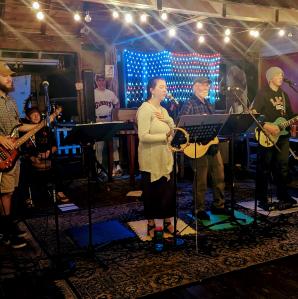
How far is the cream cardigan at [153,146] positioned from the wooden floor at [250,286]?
1278mm

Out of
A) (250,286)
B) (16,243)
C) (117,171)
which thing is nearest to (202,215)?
(250,286)

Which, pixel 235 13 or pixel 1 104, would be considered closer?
pixel 1 104

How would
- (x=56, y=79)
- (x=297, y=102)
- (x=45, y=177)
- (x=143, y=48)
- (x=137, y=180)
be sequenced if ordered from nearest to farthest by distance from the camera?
(x=45, y=177) → (x=137, y=180) → (x=56, y=79) → (x=143, y=48) → (x=297, y=102)

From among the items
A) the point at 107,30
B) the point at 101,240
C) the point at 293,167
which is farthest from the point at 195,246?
the point at 107,30

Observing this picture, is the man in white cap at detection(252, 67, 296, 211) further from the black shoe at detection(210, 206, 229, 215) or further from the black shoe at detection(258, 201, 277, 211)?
the black shoe at detection(210, 206, 229, 215)

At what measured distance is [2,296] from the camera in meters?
3.19

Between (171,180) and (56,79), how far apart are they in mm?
5247

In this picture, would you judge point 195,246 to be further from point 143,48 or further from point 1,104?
point 143,48

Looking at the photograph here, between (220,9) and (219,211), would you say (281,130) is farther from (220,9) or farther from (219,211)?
(220,9)

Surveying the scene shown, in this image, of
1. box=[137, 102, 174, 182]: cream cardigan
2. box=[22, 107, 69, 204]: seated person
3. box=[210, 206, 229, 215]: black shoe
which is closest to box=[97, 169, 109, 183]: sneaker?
box=[22, 107, 69, 204]: seated person

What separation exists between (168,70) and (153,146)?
5.54 m

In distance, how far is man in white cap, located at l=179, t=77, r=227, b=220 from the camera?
4.83 m

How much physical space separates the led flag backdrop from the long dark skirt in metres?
4.95

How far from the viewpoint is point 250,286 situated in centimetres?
325
